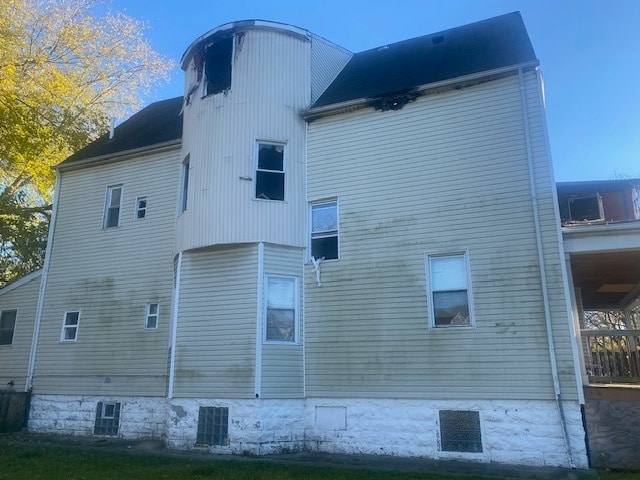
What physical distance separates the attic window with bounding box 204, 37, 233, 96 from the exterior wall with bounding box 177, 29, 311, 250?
277 mm

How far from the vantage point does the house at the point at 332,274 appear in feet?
32.0

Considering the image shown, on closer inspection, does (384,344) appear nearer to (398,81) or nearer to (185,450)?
(185,450)

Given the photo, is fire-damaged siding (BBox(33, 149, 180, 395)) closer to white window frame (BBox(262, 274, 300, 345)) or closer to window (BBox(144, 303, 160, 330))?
window (BBox(144, 303, 160, 330))

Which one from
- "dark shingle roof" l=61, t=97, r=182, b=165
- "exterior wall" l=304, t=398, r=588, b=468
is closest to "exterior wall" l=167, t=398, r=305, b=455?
"exterior wall" l=304, t=398, r=588, b=468

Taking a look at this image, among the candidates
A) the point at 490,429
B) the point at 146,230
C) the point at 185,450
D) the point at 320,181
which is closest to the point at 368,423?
the point at 490,429

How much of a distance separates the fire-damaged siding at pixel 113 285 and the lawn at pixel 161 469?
3162 millimetres

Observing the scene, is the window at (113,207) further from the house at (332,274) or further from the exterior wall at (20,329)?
the exterior wall at (20,329)

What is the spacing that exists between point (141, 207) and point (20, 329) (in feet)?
16.7

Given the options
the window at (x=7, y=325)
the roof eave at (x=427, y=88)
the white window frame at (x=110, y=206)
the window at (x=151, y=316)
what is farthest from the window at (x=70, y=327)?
the roof eave at (x=427, y=88)

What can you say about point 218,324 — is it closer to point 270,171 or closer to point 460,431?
point 270,171

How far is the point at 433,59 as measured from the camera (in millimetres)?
13523

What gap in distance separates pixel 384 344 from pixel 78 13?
2148cm

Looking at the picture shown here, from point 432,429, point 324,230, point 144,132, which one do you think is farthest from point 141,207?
point 432,429

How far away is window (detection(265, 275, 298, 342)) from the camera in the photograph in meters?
11.2
